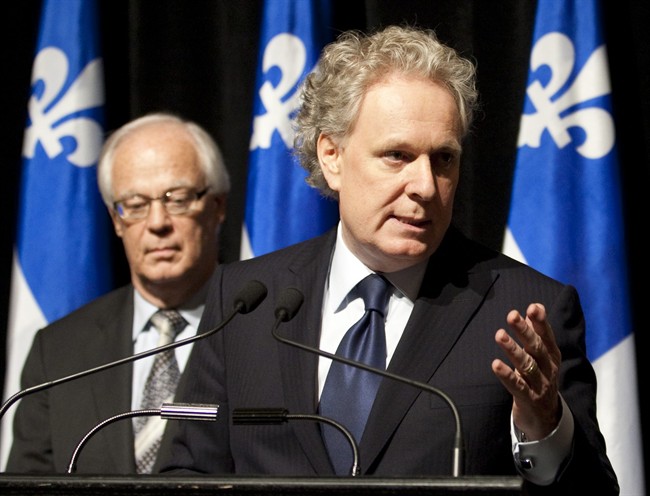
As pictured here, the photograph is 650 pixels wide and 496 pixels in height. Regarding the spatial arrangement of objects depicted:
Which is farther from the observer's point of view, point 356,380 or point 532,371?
point 356,380

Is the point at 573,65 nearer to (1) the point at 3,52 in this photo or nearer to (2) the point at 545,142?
(2) the point at 545,142

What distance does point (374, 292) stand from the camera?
2.45m

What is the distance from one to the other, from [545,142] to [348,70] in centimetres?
95

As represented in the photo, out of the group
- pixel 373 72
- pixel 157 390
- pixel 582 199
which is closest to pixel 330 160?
pixel 373 72

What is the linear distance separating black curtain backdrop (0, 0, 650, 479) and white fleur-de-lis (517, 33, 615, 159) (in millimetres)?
111

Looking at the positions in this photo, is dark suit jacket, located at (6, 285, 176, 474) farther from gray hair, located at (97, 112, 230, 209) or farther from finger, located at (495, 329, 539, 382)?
finger, located at (495, 329, 539, 382)

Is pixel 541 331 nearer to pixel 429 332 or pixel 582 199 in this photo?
pixel 429 332

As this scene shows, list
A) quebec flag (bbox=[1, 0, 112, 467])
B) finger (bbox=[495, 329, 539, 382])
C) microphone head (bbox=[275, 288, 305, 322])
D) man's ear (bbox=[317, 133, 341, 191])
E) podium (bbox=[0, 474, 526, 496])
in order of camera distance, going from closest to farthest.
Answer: podium (bbox=[0, 474, 526, 496])
finger (bbox=[495, 329, 539, 382])
microphone head (bbox=[275, 288, 305, 322])
man's ear (bbox=[317, 133, 341, 191])
quebec flag (bbox=[1, 0, 112, 467])

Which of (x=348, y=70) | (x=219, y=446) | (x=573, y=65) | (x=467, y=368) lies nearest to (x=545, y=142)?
(x=573, y=65)

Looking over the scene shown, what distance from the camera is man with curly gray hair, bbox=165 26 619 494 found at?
7.32 feet

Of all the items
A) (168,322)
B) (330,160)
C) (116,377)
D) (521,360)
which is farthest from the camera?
(168,322)

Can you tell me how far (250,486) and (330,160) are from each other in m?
1.16

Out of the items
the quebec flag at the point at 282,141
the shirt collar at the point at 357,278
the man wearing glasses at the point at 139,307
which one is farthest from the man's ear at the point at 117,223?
the shirt collar at the point at 357,278

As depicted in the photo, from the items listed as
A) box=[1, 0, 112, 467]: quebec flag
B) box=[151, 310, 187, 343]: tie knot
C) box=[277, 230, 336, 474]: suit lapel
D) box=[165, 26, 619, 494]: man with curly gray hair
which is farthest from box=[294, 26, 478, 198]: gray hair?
box=[1, 0, 112, 467]: quebec flag
